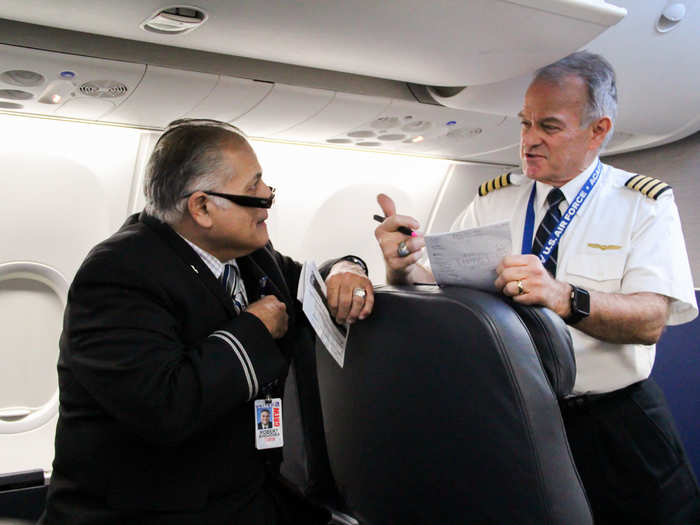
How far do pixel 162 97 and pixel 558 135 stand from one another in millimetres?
1911

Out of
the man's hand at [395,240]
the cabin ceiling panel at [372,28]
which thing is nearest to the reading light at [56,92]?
the cabin ceiling panel at [372,28]

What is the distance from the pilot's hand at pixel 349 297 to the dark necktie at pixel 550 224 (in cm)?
77

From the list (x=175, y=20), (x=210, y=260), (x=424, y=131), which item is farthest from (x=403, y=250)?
(x=424, y=131)

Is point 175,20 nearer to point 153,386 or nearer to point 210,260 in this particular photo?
point 210,260

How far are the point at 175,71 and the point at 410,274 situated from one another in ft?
4.93

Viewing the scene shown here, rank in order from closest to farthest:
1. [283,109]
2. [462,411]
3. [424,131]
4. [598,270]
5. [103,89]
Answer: [462,411]
[598,270]
[103,89]
[283,109]
[424,131]

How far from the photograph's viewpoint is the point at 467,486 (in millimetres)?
1276

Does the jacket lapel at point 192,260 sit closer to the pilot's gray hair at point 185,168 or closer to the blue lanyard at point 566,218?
the pilot's gray hair at point 185,168

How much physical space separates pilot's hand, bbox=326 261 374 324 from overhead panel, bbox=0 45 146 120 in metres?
1.58

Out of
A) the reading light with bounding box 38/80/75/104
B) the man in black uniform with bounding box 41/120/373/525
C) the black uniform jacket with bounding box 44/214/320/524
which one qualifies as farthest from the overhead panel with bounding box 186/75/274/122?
the black uniform jacket with bounding box 44/214/320/524

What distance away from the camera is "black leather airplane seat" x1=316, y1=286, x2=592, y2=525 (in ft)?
3.82

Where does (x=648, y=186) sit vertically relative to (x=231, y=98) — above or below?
below

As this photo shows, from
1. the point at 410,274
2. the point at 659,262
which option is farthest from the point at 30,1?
the point at 659,262

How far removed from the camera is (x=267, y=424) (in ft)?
6.06
